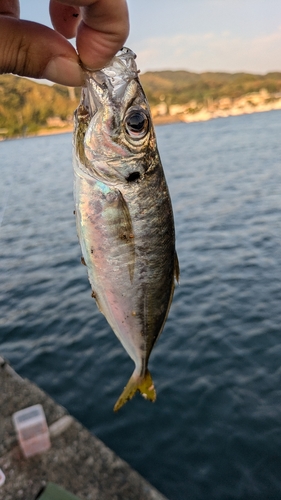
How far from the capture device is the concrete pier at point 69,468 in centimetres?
465

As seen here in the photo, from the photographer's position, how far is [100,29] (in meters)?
1.91

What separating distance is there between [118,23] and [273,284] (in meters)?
10.7

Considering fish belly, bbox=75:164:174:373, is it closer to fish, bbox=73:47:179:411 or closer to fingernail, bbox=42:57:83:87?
fish, bbox=73:47:179:411

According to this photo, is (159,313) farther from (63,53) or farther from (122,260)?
(63,53)

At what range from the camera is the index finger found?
1765 millimetres

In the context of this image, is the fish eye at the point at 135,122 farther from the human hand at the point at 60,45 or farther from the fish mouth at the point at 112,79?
the human hand at the point at 60,45

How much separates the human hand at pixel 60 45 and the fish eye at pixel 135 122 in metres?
0.36

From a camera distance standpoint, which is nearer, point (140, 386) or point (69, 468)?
point (140, 386)

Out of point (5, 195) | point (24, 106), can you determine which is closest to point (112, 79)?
point (24, 106)

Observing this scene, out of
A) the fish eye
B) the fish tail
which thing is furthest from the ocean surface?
the fish eye

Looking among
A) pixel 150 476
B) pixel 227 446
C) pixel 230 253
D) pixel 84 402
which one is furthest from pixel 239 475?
pixel 230 253

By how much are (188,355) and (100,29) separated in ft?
26.3

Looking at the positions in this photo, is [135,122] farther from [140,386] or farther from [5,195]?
[5,195]

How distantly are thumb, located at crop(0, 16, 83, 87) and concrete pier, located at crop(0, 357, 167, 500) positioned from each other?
428cm
